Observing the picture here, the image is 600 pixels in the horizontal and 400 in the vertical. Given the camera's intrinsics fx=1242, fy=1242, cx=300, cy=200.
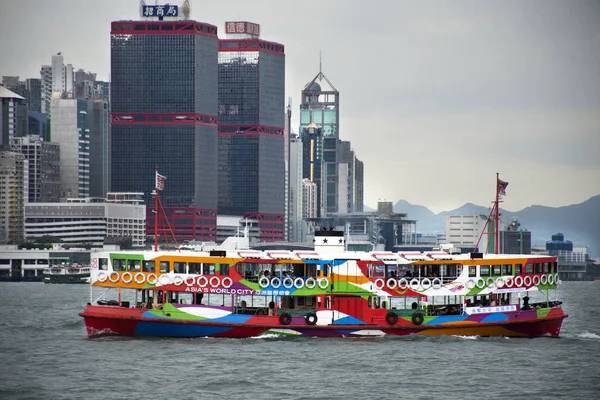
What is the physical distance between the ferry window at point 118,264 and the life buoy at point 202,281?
4.10 metres

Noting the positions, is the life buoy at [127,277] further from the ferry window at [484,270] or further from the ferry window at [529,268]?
the ferry window at [529,268]

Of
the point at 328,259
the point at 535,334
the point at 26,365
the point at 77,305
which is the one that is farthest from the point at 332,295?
the point at 77,305

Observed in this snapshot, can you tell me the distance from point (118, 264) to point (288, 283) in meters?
8.91

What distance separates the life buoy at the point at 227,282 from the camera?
63719mm

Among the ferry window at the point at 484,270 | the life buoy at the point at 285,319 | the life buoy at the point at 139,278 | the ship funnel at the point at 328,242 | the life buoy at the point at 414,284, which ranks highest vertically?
the ship funnel at the point at 328,242

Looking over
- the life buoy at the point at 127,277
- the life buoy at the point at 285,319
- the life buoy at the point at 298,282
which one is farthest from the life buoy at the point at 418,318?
the life buoy at the point at 127,277

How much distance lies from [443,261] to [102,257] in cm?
1778

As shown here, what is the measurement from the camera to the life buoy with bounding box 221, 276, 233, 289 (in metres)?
63.7

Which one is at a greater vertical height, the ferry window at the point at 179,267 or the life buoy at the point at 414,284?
the ferry window at the point at 179,267

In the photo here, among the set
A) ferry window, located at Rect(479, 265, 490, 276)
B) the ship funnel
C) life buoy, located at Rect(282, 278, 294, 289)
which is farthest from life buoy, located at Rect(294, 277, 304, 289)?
ferry window, located at Rect(479, 265, 490, 276)

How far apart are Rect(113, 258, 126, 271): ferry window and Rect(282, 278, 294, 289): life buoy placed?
838cm

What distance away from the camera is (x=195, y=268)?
63.9 metres

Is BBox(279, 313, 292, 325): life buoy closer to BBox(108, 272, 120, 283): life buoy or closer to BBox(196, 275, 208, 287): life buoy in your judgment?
BBox(196, 275, 208, 287): life buoy

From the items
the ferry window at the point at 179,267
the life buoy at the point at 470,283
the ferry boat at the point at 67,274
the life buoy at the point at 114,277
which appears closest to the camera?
the ferry window at the point at 179,267
